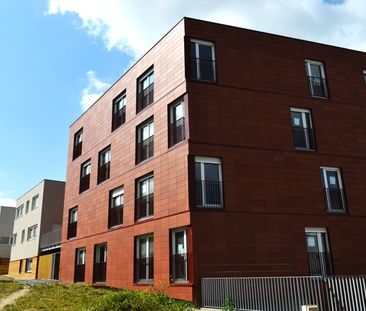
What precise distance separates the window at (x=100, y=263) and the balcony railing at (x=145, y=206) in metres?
4.58

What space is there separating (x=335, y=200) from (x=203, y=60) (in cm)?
923

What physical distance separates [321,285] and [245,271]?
5554 millimetres

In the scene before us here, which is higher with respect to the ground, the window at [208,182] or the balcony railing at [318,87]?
the balcony railing at [318,87]

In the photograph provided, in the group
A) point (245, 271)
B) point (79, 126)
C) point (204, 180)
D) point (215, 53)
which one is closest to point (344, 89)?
point (215, 53)

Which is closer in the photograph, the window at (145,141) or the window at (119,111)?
the window at (145,141)

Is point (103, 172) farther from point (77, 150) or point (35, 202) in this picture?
point (35, 202)

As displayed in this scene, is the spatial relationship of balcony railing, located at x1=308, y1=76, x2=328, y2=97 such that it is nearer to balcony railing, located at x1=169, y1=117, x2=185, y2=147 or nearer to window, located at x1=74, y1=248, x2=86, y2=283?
balcony railing, located at x1=169, y1=117, x2=185, y2=147

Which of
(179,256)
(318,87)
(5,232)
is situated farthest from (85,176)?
(5,232)

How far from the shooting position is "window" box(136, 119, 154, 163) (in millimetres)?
21830

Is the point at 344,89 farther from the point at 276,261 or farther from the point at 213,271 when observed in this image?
the point at 213,271

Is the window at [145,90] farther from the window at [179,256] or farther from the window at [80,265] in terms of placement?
the window at [80,265]

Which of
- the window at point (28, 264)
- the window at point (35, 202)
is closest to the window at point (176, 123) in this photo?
the window at point (35, 202)

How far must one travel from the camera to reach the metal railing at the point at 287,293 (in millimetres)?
11688

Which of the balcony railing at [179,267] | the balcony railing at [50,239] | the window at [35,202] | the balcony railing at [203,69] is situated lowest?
the balcony railing at [179,267]
